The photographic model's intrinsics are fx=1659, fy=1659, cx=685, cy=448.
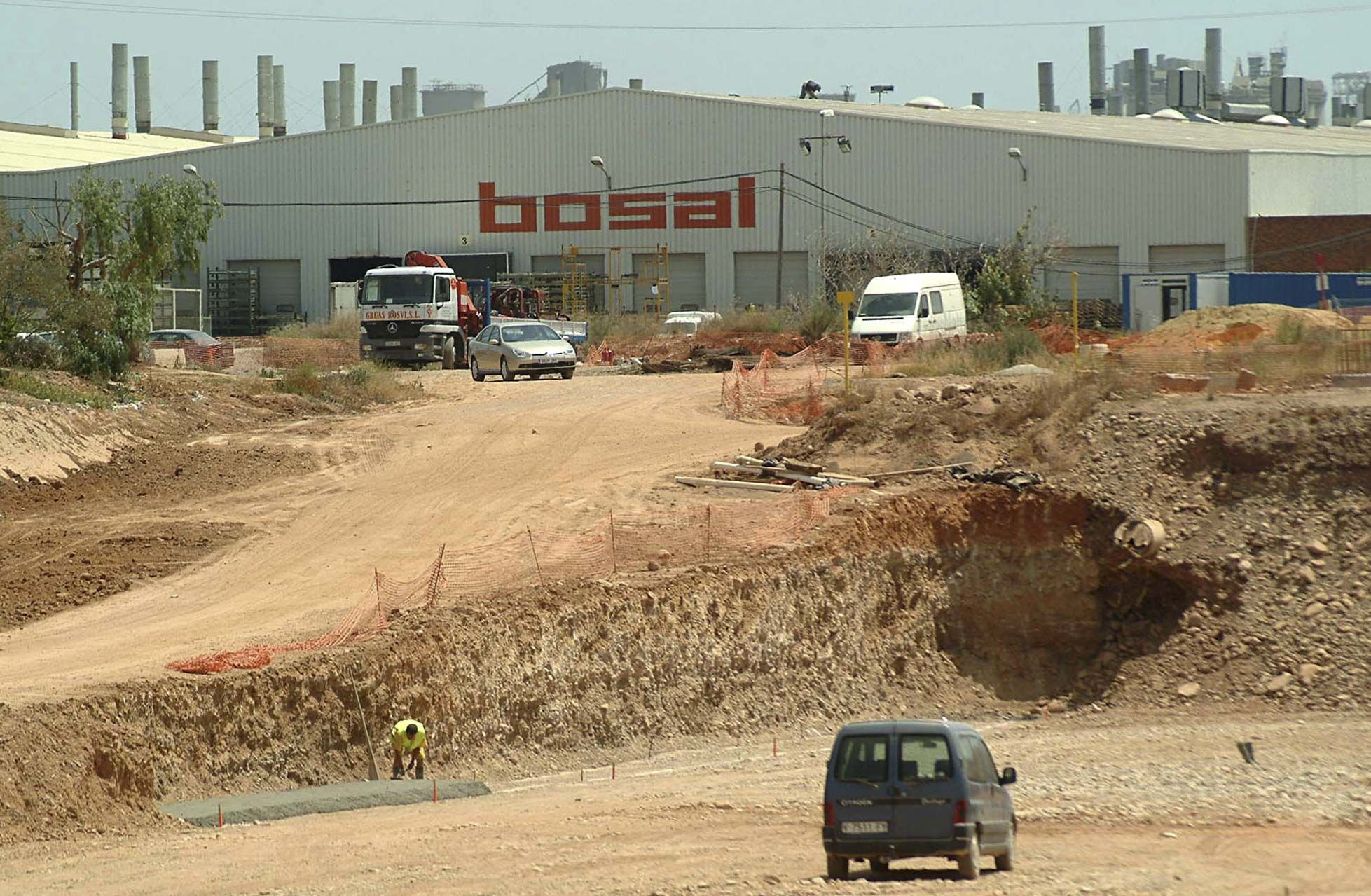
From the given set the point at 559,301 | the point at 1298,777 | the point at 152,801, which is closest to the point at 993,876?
the point at 1298,777

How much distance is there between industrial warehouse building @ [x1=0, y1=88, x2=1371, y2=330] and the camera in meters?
52.7

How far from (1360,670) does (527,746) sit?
10816 millimetres

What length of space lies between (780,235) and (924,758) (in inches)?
1824

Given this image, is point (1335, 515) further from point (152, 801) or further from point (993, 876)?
point (152, 801)

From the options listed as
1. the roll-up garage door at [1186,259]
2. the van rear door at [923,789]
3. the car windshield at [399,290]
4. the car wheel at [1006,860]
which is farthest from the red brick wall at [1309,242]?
the van rear door at [923,789]

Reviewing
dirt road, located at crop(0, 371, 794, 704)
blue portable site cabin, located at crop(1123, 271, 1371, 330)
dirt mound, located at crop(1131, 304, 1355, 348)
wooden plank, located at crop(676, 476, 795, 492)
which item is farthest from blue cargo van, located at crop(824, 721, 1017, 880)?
blue portable site cabin, located at crop(1123, 271, 1371, 330)

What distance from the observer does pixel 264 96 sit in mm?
92875

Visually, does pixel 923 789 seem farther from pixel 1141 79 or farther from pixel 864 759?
pixel 1141 79

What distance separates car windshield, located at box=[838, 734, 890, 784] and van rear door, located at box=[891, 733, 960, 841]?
0.32ft

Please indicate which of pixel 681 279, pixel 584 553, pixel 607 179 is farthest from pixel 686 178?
pixel 584 553

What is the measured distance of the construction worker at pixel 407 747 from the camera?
1678 centimetres

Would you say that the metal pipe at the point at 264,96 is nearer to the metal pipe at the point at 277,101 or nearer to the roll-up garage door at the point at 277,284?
the metal pipe at the point at 277,101

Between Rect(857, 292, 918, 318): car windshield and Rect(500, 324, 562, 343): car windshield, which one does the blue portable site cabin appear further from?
Rect(500, 324, 562, 343): car windshield

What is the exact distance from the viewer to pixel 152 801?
49.8 feet
